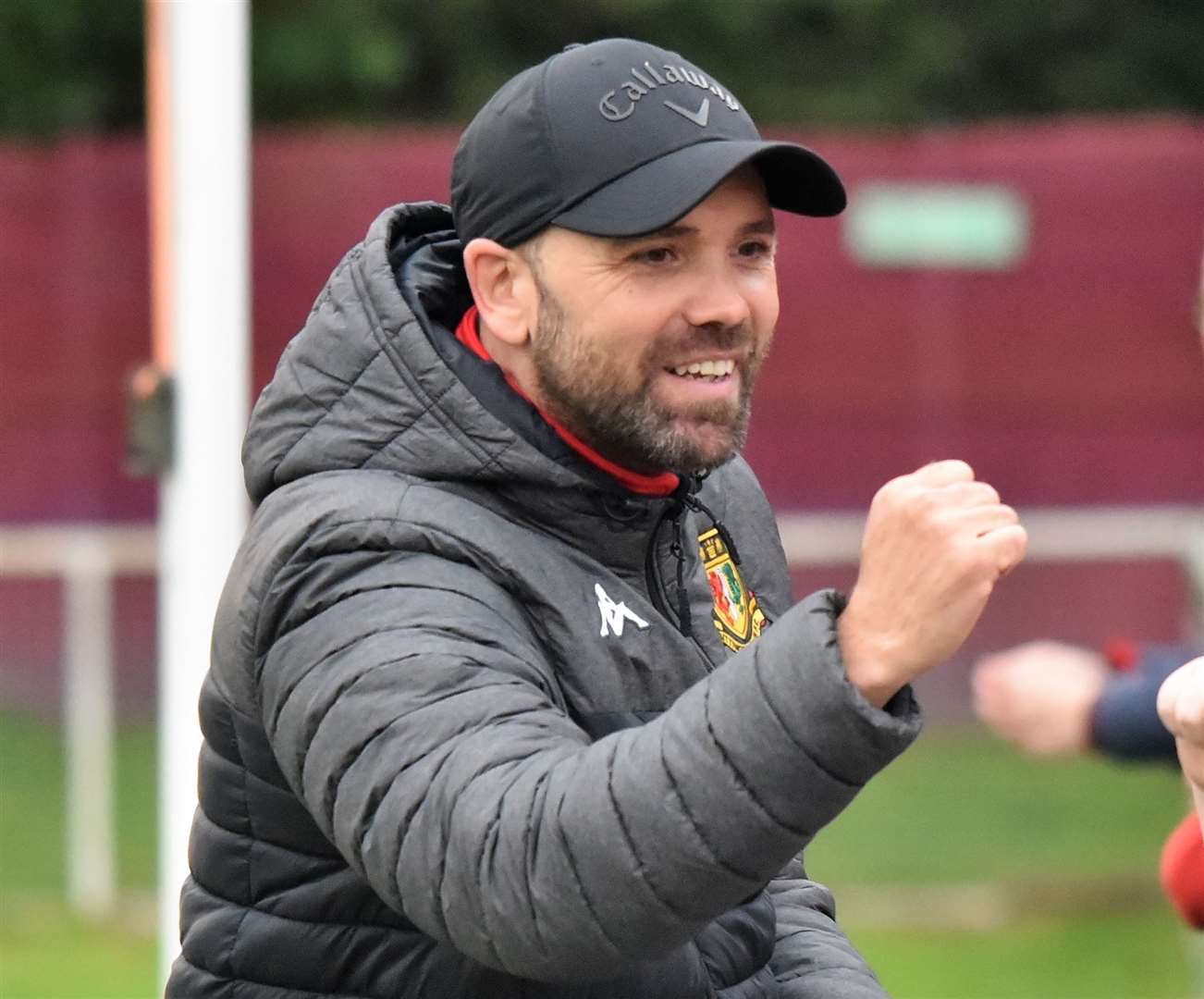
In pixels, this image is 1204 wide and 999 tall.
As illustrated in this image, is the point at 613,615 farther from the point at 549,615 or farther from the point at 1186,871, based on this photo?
the point at 1186,871

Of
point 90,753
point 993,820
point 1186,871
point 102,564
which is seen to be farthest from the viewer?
point 993,820

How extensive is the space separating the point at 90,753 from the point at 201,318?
4044mm

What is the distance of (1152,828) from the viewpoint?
9055 mm

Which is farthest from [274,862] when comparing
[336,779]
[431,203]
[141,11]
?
[141,11]

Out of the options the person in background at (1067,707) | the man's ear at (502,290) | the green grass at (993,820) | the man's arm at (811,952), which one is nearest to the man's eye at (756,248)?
the man's ear at (502,290)

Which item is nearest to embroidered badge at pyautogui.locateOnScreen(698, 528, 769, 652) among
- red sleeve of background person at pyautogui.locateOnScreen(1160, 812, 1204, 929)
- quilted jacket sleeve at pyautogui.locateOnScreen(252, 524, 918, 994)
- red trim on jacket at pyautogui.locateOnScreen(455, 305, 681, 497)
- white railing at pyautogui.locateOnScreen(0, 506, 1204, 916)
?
red trim on jacket at pyautogui.locateOnScreen(455, 305, 681, 497)

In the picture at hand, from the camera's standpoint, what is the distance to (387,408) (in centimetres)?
257

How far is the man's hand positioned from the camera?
2215 mm

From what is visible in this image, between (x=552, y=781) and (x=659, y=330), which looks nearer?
(x=552, y=781)

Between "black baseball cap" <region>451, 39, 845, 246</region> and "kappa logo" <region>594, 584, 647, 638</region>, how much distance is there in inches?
15.5

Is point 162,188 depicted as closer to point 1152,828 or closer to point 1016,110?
point 1152,828

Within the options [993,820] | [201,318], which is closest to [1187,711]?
[201,318]

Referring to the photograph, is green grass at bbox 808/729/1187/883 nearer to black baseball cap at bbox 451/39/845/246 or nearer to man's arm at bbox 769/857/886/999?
man's arm at bbox 769/857/886/999

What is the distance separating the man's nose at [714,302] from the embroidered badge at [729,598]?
0.37m
